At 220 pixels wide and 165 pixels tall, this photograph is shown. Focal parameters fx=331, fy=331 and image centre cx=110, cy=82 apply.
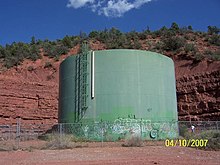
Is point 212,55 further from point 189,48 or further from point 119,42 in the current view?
point 119,42

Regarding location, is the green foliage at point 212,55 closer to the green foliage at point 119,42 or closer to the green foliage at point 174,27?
the green foliage at point 119,42

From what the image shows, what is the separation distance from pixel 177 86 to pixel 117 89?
757 inches

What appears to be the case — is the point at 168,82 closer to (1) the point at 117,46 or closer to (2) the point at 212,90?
(2) the point at 212,90

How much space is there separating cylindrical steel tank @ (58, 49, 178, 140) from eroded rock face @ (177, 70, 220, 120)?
12236mm

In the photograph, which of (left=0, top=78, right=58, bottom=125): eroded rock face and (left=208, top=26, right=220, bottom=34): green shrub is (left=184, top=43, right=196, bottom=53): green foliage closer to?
(left=208, top=26, right=220, bottom=34): green shrub

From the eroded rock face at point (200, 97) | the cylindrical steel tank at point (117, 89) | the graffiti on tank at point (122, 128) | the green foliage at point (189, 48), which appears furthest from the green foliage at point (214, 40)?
the graffiti on tank at point (122, 128)

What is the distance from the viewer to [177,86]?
42.5 m

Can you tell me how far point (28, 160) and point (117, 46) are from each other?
152 feet

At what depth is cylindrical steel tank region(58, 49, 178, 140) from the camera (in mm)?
24891

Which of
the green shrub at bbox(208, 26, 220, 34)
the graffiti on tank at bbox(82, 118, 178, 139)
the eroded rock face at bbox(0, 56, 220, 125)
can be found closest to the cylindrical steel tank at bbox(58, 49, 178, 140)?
the graffiti on tank at bbox(82, 118, 178, 139)

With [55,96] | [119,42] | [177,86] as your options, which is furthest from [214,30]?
[55,96]

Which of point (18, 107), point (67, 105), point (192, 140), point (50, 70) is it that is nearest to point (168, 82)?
point (192, 140)

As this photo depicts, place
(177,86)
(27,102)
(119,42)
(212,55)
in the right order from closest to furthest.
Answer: (177,86) < (27,102) < (212,55) < (119,42)

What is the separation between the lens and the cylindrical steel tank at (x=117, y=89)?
24.9 metres
